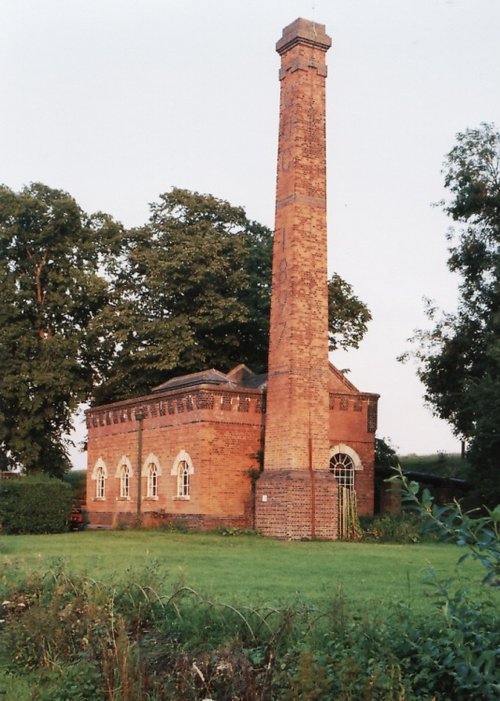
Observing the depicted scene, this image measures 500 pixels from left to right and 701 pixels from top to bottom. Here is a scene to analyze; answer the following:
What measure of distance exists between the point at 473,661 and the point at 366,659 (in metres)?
1.05

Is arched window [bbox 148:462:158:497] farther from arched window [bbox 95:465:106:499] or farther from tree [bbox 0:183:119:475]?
tree [bbox 0:183:119:475]

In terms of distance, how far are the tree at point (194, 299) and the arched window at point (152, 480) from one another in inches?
273

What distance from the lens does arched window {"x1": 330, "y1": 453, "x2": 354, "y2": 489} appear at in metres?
35.8

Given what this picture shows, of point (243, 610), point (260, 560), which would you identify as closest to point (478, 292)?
point (260, 560)

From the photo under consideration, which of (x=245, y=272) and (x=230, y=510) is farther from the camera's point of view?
(x=245, y=272)

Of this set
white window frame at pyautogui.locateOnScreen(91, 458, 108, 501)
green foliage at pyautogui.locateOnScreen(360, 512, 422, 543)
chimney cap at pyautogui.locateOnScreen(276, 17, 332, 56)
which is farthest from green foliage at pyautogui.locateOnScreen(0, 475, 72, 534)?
chimney cap at pyautogui.locateOnScreen(276, 17, 332, 56)

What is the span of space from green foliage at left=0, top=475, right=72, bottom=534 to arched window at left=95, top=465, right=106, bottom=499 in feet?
23.0

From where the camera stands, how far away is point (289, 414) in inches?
1194

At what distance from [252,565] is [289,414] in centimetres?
1203

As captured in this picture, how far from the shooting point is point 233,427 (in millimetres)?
33875

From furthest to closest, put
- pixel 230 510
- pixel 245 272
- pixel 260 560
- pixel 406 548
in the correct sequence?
pixel 245 272, pixel 230 510, pixel 406 548, pixel 260 560

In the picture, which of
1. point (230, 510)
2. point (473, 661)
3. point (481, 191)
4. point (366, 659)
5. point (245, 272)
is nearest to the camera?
point (473, 661)

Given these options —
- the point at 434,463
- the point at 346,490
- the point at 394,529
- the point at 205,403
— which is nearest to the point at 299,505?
the point at 346,490

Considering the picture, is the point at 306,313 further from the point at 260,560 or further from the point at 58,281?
the point at 58,281
